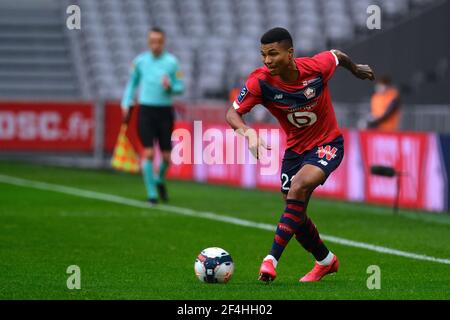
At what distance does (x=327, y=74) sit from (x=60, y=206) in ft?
26.0

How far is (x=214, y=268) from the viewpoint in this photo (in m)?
9.36

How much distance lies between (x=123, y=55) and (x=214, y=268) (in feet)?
71.9

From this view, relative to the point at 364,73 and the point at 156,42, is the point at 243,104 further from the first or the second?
the point at 156,42

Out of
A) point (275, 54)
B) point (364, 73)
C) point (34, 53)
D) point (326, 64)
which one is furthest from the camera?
point (34, 53)

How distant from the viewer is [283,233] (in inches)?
369

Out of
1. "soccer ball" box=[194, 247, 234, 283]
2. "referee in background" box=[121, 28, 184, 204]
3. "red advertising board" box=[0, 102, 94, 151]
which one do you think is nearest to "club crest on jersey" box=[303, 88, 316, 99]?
"soccer ball" box=[194, 247, 234, 283]

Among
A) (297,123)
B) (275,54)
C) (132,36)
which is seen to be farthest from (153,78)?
(132,36)

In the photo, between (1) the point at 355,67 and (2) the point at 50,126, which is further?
(2) the point at 50,126

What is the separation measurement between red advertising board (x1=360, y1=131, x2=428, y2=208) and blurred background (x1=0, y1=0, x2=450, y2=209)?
436cm

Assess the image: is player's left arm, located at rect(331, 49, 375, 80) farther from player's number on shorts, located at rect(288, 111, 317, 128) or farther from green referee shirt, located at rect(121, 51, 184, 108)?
green referee shirt, located at rect(121, 51, 184, 108)

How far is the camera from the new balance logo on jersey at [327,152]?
968cm

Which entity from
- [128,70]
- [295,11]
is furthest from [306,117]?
[295,11]

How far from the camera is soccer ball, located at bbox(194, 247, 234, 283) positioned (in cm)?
936

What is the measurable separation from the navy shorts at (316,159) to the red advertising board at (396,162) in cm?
721
